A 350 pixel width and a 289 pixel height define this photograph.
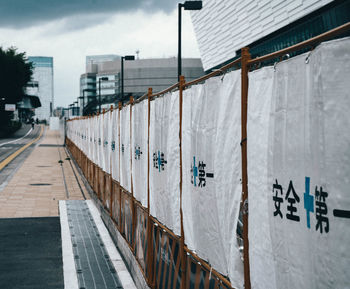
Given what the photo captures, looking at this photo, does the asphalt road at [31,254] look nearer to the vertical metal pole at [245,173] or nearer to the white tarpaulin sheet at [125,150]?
the white tarpaulin sheet at [125,150]

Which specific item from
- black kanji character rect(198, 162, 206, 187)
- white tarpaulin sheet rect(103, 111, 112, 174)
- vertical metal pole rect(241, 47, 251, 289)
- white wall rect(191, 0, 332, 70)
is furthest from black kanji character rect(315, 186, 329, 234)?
white wall rect(191, 0, 332, 70)

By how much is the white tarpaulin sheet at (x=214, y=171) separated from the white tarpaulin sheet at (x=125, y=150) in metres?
4.30

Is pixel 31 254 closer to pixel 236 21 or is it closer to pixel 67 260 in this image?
pixel 67 260

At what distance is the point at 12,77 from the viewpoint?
242 ft

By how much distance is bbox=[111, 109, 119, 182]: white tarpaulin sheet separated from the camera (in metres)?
10.9

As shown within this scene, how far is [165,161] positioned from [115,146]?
5.24 meters

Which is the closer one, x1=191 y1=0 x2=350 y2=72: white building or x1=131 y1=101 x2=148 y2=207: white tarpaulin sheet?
x1=131 y1=101 x2=148 y2=207: white tarpaulin sheet

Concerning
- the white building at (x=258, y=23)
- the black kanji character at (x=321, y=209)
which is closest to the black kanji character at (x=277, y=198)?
the black kanji character at (x=321, y=209)

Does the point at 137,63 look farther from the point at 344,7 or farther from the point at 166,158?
the point at 166,158

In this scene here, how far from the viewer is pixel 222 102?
12.7ft

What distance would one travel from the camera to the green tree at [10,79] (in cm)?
7262

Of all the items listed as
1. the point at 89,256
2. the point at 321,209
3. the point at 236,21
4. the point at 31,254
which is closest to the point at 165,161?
the point at 321,209

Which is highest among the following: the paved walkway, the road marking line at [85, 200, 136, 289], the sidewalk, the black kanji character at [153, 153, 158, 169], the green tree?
the green tree

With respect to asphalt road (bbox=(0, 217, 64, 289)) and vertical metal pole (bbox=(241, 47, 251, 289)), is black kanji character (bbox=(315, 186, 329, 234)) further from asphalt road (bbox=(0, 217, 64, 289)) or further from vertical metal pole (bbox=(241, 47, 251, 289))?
asphalt road (bbox=(0, 217, 64, 289))
